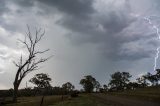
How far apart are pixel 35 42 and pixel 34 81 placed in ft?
429

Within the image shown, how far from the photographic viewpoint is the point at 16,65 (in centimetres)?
4572

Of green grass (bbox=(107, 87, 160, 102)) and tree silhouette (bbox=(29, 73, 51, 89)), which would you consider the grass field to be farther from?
tree silhouette (bbox=(29, 73, 51, 89))

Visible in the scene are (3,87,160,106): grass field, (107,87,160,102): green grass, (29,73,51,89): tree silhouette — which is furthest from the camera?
(29,73,51,89): tree silhouette

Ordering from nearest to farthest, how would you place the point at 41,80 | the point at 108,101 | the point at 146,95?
the point at 108,101 < the point at 146,95 < the point at 41,80

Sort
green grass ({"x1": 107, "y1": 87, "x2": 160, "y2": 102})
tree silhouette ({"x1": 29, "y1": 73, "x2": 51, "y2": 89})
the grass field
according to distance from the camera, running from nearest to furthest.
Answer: the grass field → green grass ({"x1": 107, "y1": 87, "x2": 160, "y2": 102}) → tree silhouette ({"x1": 29, "y1": 73, "x2": 51, "y2": 89})

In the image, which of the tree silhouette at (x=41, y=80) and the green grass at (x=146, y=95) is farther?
the tree silhouette at (x=41, y=80)

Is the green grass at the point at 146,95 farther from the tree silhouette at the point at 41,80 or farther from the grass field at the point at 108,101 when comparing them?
the tree silhouette at the point at 41,80

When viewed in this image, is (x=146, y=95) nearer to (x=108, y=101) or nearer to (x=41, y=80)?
(x=108, y=101)

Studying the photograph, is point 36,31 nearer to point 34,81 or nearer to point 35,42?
point 35,42

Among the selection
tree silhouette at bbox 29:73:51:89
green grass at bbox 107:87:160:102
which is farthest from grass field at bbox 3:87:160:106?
tree silhouette at bbox 29:73:51:89

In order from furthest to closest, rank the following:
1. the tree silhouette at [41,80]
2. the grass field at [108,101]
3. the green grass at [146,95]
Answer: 1. the tree silhouette at [41,80]
2. the green grass at [146,95]
3. the grass field at [108,101]

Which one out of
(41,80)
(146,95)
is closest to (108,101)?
(146,95)

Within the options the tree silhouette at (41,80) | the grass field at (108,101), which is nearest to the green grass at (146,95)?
the grass field at (108,101)

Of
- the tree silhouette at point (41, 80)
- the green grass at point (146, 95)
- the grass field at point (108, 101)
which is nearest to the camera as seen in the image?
the grass field at point (108, 101)
